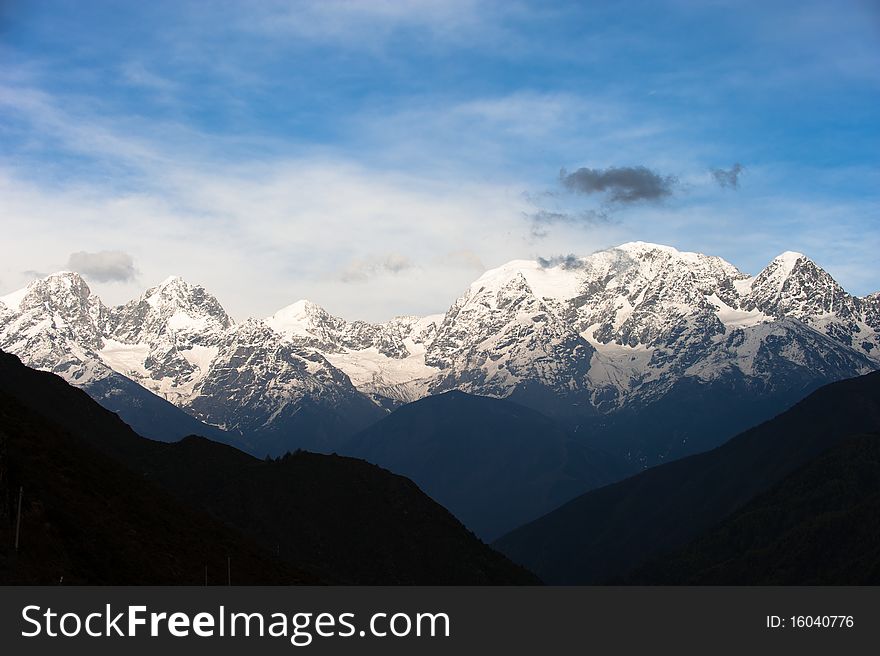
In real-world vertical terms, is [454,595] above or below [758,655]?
above

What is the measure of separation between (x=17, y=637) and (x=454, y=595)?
99798 mm

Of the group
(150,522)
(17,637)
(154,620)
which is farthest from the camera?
(150,522)

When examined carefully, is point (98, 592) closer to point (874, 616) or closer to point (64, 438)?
point (64, 438)

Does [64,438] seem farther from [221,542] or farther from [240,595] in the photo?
[240,595]


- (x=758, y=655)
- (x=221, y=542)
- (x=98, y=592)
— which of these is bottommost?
(x=758, y=655)

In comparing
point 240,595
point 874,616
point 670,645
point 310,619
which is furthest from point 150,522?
point 874,616

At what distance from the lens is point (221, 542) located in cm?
18125

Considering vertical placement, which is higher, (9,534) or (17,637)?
(9,534)

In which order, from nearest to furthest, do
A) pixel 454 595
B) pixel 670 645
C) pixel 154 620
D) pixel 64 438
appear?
pixel 154 620
pixel 670 645
pixel 64 438
pixel 454 595

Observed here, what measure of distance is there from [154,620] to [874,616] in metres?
A: 81.5

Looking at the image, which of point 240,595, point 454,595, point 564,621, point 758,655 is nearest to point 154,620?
point 240,595

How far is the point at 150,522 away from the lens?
166625mm

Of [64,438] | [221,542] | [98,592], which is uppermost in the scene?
[64,438]

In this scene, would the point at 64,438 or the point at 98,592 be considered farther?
the point at 64,438
